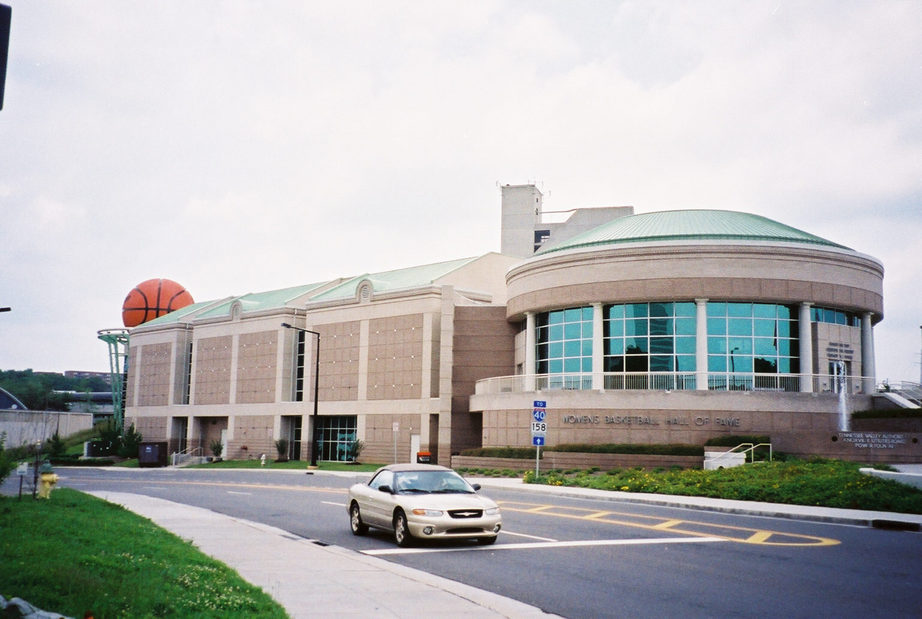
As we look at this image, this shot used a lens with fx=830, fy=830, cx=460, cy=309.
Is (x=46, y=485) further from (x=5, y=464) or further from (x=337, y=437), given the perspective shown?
(x=337, y=437)

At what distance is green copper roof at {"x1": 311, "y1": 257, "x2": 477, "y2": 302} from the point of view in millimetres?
55031

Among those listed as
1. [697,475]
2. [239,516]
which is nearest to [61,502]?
[239,516]

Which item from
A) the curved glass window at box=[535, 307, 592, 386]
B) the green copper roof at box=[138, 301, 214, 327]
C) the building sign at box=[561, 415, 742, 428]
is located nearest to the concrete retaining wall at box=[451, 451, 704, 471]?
the building sign at box=[561, 415, 742, 428]

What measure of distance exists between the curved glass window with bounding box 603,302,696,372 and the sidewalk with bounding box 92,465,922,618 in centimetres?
1844

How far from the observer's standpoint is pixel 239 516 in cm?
2089

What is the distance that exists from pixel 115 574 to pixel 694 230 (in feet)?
115

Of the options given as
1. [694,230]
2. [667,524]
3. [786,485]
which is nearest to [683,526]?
[667,524]

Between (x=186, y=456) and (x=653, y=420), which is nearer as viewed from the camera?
(x=653, y=420)

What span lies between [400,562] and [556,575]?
2757 mm

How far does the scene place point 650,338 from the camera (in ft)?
132

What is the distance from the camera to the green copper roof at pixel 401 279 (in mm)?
55031

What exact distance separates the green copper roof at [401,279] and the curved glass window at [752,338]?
759 inches

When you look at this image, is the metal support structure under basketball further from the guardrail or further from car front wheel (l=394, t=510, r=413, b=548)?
car front wheel (l=394, t=510, r=413, b=548)

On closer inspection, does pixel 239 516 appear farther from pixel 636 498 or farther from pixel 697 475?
pixel 697 475
